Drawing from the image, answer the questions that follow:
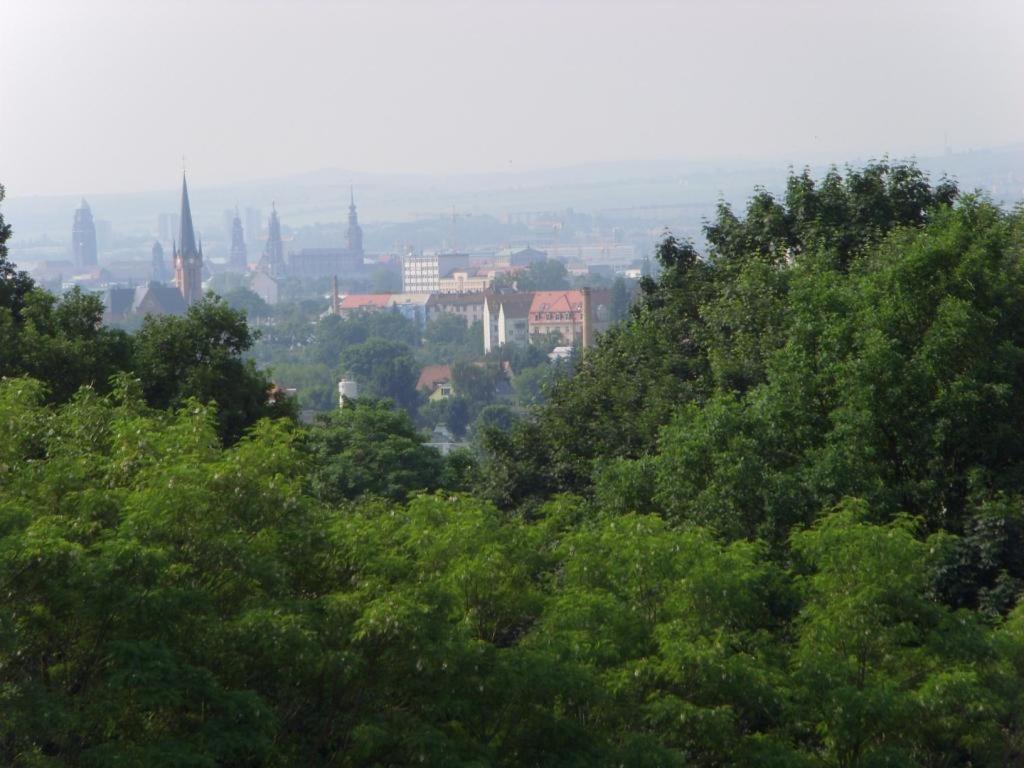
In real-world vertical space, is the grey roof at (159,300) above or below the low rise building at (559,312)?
above

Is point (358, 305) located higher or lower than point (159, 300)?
lower

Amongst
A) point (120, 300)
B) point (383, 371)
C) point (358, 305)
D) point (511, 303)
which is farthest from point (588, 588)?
point (358, 305)

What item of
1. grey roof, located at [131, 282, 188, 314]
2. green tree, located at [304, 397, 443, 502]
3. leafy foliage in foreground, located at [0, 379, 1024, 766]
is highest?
leafy foliage in foreground, located at [0, 379, 1024, 766]

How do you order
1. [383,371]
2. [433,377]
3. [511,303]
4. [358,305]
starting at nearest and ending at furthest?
[383,371] < [433,377] < [511,303] < [358,305]

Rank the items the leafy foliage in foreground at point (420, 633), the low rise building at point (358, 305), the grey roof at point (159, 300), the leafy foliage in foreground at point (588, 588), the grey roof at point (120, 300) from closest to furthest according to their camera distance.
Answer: the leafy foliage in foreground at point (420, 633) → the leafy foliage in foreground at point (588, 588) → the grey roof at point (120, 300) → the grey roof at point (159, 300) → the low rise building at point (358, 305)

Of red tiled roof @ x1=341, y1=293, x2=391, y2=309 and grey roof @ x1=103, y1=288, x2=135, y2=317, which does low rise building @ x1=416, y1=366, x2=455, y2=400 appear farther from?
red tiled roof @ x1=341, y1=293, x2=391, y2=309

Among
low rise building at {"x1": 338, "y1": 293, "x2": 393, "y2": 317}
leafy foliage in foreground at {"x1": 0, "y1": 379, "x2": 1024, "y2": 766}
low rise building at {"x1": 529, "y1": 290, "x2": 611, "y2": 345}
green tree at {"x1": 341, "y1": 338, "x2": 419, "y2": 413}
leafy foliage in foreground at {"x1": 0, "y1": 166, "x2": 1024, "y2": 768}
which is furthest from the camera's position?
low rise building at {"x1": 338, "y1": 293, "x2": 393, "y2": 317}

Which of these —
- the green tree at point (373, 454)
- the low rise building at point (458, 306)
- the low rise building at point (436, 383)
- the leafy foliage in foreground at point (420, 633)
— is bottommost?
the low rise building at point (436, 383)

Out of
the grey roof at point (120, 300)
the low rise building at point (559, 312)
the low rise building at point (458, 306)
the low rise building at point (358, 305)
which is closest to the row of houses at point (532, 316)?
the low rise building at point (559, 312)

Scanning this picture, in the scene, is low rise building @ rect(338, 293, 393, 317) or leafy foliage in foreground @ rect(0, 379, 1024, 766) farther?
low rise building @ rect(338, 293, 393, 317)

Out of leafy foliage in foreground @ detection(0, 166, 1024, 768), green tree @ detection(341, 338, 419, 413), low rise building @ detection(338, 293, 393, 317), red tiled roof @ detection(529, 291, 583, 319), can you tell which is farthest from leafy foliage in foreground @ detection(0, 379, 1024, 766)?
low rise building @ detection(338, 293, 393, 317)

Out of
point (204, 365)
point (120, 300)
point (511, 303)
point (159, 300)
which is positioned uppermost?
point (204, 365)

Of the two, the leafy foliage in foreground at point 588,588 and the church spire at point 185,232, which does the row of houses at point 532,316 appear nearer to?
the church spire at point 185,232

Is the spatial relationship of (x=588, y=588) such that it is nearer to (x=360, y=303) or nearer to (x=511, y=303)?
(x=511, y=303)
